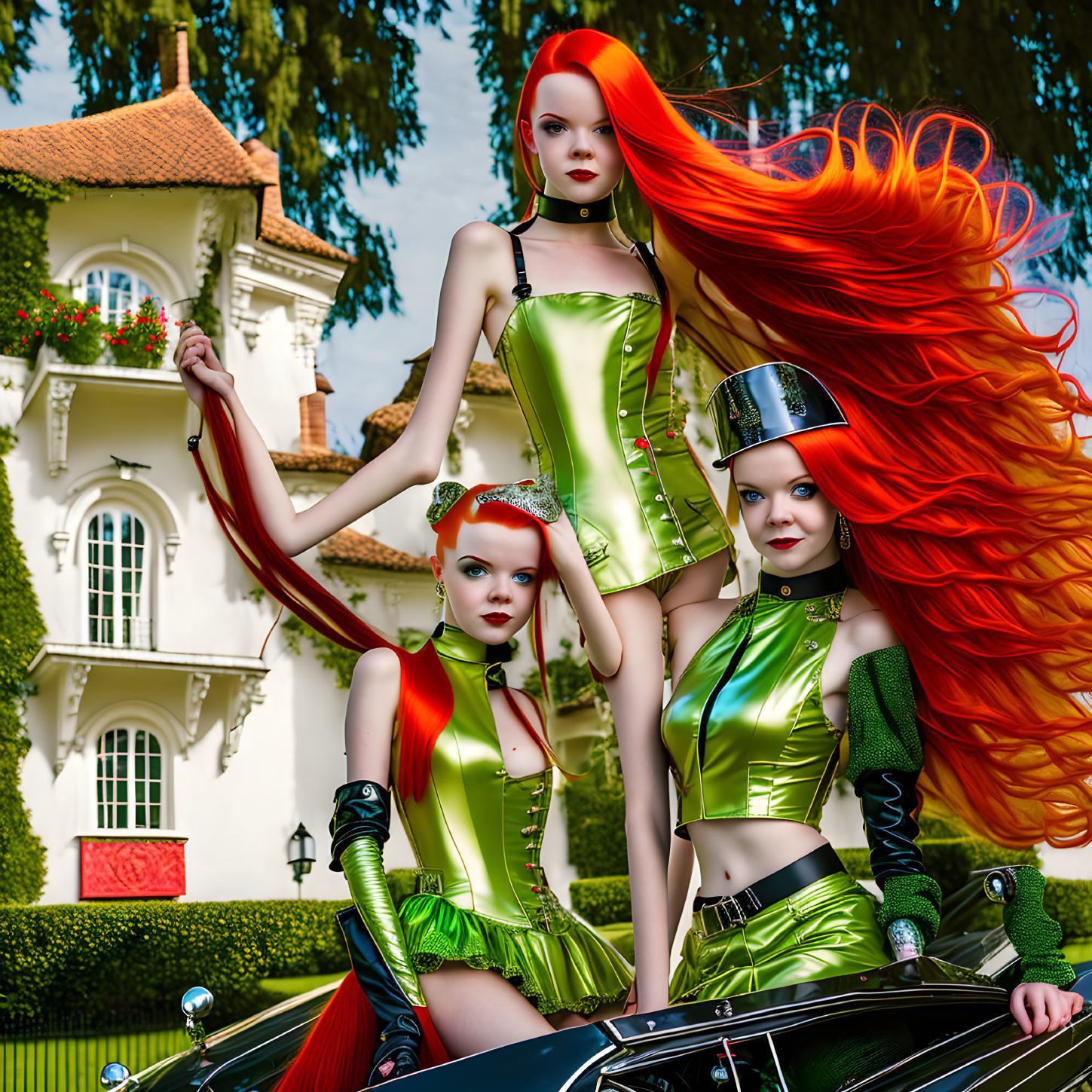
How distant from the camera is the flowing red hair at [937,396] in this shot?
115 inches

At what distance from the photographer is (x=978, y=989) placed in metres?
2.48

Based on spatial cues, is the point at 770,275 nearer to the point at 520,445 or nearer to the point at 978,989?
the point at 978,989

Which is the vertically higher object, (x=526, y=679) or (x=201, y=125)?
(x=201, y=125)

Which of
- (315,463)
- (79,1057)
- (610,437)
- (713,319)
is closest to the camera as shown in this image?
(610,437)

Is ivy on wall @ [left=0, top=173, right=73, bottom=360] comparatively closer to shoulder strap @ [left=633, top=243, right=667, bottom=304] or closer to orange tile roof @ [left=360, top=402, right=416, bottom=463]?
orange tile roof @ [left=360, top=402, right=416, bottom=463]

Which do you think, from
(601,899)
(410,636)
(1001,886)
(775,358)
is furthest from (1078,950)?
(1001,886)

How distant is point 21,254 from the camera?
590 inches

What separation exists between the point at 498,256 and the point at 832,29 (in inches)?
514

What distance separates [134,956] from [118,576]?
4897 mm

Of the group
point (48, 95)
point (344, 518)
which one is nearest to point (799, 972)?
point (344, 518)

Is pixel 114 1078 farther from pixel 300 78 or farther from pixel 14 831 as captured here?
pixel 300 78

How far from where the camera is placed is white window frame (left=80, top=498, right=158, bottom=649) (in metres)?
15.2

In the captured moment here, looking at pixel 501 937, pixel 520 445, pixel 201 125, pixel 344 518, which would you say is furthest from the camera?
pixel 520 445

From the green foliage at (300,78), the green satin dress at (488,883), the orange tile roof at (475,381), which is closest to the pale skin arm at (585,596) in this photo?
the green satin dress at (488,883)
